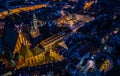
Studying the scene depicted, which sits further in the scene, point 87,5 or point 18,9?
point 87,5

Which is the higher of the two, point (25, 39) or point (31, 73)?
point (25, 39)

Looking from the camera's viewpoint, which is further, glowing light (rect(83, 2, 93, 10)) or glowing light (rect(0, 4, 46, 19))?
glowing light (rect(83, 2, 93, 10))

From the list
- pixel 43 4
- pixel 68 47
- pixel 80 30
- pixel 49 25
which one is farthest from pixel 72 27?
pixel 43 4

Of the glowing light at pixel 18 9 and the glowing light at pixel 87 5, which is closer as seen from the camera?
the glowing light at pixel 18 9

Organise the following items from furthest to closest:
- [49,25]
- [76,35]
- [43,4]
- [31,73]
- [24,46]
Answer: [43,4]
[49,25]
[76,35]
[24,46]
[31,73]

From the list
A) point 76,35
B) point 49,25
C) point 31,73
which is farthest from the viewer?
point 49,25

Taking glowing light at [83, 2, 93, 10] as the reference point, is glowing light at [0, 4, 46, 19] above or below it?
below

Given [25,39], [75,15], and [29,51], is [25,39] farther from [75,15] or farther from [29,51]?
[75,15]

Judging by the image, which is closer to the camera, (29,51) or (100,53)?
(29,51)

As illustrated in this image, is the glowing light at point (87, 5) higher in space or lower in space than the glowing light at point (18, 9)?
higher

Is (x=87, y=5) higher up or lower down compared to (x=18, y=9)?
higher up
